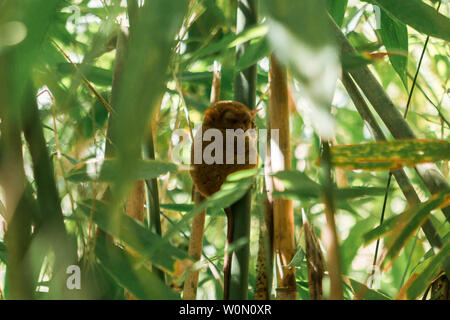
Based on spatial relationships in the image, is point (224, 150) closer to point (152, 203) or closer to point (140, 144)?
point (152, 203)

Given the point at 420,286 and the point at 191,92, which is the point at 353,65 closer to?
the point at 420,286

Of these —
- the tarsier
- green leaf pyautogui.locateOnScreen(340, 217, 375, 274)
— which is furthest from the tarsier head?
green leaf pyautogui.locateOnScreen(340, 217, 375, 274)

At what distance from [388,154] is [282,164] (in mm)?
86

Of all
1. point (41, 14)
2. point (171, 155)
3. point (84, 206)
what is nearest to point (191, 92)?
point (171, 155)

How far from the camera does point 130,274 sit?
32 centimetres

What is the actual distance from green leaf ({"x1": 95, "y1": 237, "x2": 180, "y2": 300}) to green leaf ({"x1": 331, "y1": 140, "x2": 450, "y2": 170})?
129 millimetres

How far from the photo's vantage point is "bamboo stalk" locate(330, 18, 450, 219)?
1.18 feet

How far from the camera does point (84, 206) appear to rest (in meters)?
0.36

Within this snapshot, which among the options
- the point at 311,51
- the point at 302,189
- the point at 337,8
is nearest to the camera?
the point at 311,51

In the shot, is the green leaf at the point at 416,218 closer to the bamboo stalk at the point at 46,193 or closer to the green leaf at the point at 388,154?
the green leaf at the point at 388,154

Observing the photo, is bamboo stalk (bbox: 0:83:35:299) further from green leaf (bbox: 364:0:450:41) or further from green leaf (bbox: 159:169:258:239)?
green leaf (bbox: 364:0:450:41)

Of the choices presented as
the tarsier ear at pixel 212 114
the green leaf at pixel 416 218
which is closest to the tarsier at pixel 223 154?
the tarsier ear at pixel 212 114

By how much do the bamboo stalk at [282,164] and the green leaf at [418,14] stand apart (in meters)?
0.09

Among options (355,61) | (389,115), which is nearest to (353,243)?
(389,115)
